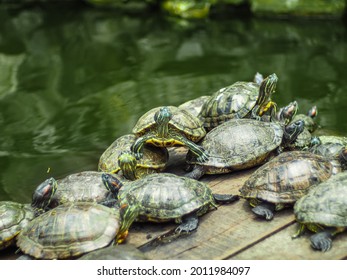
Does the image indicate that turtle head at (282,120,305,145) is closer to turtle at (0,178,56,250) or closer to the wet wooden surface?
the wet wooden surface

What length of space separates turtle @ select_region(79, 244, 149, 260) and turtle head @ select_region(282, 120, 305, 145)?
1802 millimetres

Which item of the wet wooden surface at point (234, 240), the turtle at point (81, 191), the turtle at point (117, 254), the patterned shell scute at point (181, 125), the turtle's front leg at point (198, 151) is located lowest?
the wet wooden surface at point (234, 240)

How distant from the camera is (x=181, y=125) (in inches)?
196

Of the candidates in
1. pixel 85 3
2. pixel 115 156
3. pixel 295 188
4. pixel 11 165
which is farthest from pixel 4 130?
pixel 85 3

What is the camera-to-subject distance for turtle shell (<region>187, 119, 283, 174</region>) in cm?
467

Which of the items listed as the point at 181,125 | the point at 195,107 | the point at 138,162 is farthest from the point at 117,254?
the point at 195,107

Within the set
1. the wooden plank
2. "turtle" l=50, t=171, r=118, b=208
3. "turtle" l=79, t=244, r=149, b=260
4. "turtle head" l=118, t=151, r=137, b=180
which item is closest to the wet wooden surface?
the wooden plank

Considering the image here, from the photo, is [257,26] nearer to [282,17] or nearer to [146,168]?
[282,17]

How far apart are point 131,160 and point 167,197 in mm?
746

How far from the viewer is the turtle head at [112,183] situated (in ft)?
14.5

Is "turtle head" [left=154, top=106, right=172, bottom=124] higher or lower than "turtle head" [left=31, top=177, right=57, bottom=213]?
higher

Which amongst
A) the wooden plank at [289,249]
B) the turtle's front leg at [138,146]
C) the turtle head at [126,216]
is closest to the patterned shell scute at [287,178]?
the wooden plank at [289,249]

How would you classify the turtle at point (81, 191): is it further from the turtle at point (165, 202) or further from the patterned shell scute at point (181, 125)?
the patterned shell scute at point (181, 125)
